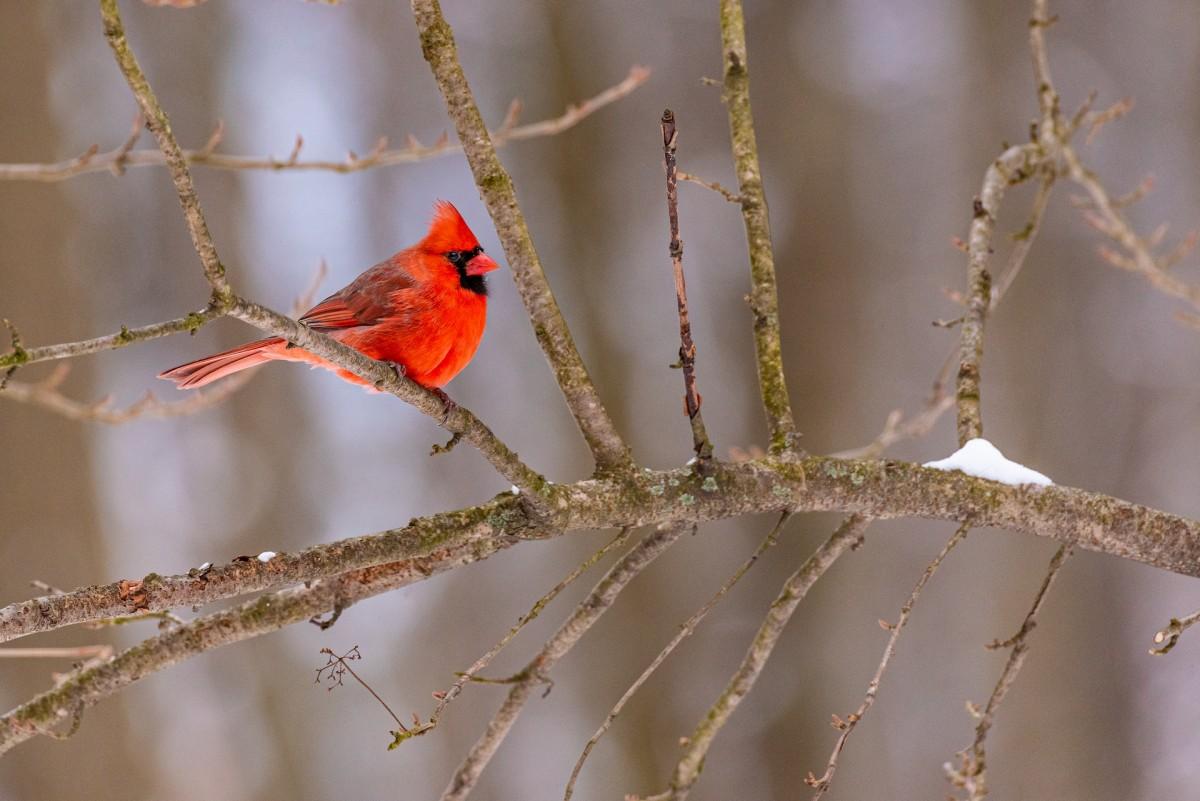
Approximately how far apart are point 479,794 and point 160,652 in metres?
3.97

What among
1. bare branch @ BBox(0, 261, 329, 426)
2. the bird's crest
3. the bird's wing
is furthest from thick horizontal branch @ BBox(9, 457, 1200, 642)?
bare branch @ BBox(0, 261, 329, 426)

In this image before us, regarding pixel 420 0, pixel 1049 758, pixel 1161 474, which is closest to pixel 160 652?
pixel 420 0

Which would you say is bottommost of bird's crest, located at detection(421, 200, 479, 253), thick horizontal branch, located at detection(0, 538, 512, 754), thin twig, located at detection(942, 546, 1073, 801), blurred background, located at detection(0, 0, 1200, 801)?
thin twig, located at detection(942, 546, 1073, 801)

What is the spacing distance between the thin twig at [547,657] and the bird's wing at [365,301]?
987 mm

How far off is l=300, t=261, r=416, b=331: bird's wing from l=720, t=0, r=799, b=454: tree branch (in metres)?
0.88

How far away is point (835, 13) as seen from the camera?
5258 mm

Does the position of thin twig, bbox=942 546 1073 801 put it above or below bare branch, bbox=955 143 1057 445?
below

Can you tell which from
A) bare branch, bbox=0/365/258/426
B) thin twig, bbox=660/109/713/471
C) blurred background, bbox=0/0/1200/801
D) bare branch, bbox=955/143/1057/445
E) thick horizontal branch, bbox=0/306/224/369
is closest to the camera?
thick horizontal branch, bbox=0/306/224/369

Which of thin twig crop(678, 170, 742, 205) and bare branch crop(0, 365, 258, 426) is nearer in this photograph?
thin twig crop(678, 170, 742, 205)

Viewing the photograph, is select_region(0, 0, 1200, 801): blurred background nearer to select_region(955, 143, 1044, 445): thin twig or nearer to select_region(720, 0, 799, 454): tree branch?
select_region(955, 143, 1044, 445): thin twig

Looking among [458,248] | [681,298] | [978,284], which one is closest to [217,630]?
[681,298]

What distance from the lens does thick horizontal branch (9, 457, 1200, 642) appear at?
1.68 meters

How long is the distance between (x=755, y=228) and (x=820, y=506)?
22.1 inches

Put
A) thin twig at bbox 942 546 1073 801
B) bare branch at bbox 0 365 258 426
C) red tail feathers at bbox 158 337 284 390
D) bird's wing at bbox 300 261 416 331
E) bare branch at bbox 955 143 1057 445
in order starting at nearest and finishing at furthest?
thin twig at bbox 942 546 1073 801, bare branch at bbox 955 143 1057 445, red tail feathers at bbox 158 337 284 390, bird's wing at bbox 300 261 416 331, bare branch at bbox 0 365 258 426
